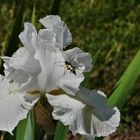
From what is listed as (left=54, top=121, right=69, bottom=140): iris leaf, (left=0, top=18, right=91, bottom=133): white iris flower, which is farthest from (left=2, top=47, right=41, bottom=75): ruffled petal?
(left=54, top=121, right=69, bottom=140): iris leaf

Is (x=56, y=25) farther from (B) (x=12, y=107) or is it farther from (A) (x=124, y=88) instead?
(A) (x=124, y=88)

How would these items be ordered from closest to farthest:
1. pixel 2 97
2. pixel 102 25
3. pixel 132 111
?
pixel 2 97
pixel 132 111
pixel 102 25

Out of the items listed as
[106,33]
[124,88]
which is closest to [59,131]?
[124,88]

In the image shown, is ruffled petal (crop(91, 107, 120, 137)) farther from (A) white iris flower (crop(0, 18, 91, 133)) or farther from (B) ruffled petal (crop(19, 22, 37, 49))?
(B) ruffled petal (crop(19, 22, 37, 49))

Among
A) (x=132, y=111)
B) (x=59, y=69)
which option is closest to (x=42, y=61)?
(x=59, y=69)

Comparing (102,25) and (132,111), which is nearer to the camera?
(132,111)

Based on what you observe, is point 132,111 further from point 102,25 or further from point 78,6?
point 78,6

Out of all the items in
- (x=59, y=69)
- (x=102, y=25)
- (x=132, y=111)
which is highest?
(x=59, y=69)
